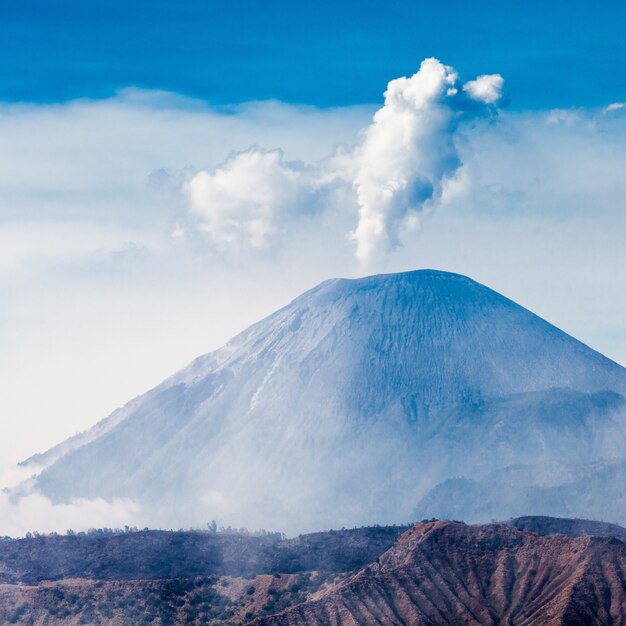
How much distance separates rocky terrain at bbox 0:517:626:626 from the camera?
294ft

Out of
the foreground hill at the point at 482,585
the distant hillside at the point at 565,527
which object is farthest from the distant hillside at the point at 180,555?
the foreground hill at the point at 482,585

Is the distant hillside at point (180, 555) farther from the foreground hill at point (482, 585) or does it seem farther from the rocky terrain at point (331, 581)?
the foreground hill at point (482, 585)

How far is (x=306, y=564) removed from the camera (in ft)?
378

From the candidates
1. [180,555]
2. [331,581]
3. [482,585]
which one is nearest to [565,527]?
[331,581]

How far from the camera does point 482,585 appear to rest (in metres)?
94.4

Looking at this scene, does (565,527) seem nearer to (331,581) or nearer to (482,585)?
(331,581)

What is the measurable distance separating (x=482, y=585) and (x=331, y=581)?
15145 mm

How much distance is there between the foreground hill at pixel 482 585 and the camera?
88438 mm

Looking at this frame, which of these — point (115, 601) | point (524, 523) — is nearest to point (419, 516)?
point (524, 523)

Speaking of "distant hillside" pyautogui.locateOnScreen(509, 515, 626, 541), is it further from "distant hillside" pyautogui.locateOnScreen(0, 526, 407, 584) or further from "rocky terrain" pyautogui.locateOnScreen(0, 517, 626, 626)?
"rocky terrain" pyautogui.locateOnScreen(0, 517, 626, 626)

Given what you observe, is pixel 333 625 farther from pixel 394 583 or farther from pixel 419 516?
pixel 419 516

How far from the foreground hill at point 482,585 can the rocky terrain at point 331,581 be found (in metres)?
0.11

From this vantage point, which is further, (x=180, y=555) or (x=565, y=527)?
(x=565, y=527)

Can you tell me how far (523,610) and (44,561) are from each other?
50913 millimetres
